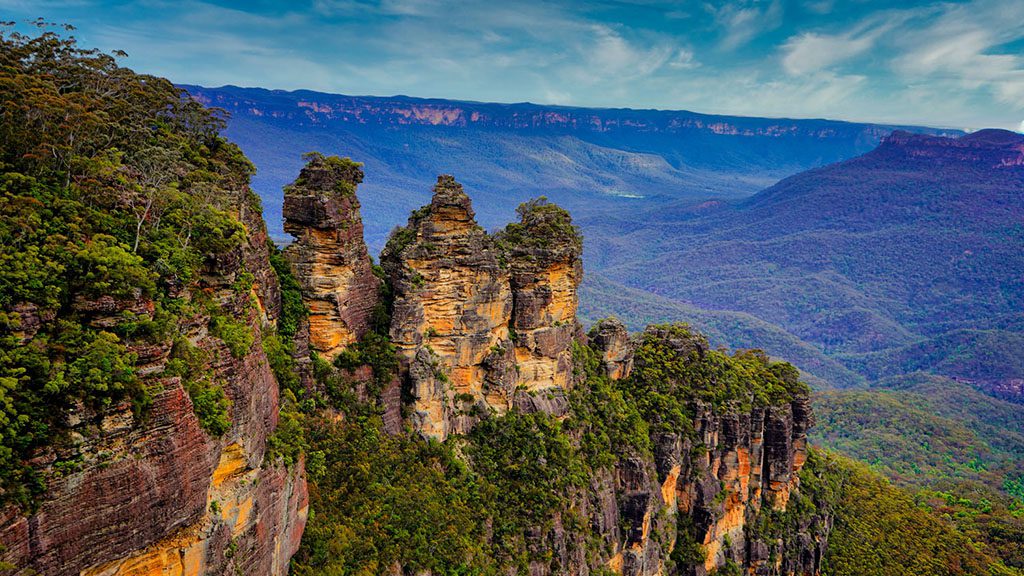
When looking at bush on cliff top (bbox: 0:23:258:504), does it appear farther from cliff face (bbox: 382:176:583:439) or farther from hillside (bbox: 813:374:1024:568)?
hillside (bbox: 813:374:1024:568)

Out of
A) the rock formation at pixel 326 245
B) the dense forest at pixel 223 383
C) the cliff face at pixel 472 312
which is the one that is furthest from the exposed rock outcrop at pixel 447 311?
the rock formation at pixel 326 245

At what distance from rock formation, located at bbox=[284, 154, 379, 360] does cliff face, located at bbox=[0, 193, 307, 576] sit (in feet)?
22.4

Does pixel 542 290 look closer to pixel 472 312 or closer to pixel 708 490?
pixel 472 312

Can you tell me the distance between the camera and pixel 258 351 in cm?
2234

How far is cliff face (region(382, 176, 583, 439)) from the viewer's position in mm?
34156

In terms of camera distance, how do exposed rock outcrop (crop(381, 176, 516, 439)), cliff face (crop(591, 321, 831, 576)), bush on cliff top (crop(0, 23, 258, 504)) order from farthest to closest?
cliff face (crop(591, 321, 831, 576)), exposed rock outcrop (crop(381, 176, 516, 439)), bush on cliff top (crop(0, 23, 258, 504))

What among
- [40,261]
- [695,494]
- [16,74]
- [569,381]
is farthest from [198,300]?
[695,494]

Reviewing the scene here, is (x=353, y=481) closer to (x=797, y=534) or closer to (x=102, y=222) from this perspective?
(x=102, y=222)

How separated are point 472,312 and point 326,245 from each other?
9880mm

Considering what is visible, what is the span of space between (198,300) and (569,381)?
28.7 m

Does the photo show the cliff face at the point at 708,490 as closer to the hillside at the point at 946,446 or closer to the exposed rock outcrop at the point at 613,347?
the exposed rock outcrop at the point at 613,347

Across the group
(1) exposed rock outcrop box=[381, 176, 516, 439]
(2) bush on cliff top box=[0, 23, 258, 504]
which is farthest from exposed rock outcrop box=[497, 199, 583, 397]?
(2) bush on cliff top box=[0, 23, 258, 504]

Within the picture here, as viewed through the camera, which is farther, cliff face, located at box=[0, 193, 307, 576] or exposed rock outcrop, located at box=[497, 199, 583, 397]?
exposed rock outcrop, located at box=[497, 199, 583, 397]

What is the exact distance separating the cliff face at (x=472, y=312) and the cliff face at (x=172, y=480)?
11.5 meters
